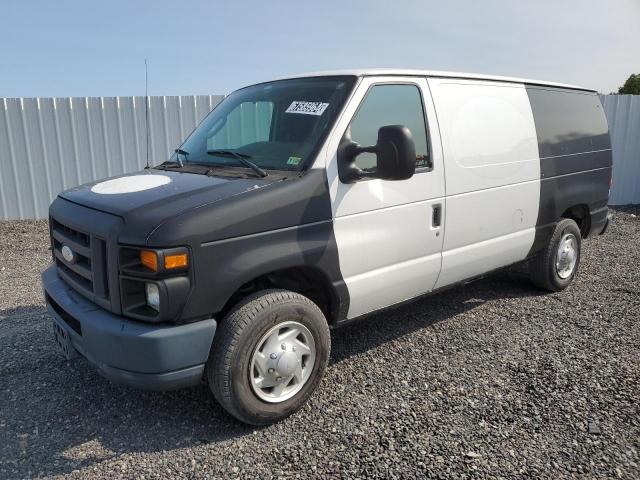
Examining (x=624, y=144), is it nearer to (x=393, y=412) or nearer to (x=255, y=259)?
(x=393, y=412)

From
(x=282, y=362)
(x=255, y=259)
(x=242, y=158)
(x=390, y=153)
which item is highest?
(x=390, y=153)

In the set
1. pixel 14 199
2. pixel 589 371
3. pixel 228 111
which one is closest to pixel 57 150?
pixel 14 199

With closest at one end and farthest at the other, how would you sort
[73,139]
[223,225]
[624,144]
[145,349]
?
[145,349] → [223,225] → [73,139] → [624,144]

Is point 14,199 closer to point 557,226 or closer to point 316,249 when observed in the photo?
point 316,249

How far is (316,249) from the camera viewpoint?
125 inches

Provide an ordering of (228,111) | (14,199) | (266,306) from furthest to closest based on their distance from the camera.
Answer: (14,199) → (228,111) → (266,306)

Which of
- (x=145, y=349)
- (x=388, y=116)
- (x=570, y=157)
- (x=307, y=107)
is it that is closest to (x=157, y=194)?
(x=145, y=349)

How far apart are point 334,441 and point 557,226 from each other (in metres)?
3.59

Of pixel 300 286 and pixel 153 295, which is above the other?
pixel 153 295

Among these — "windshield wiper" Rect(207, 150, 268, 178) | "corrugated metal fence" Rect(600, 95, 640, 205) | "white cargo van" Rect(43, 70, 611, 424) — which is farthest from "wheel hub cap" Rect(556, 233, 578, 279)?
"corrugated metal fence" Rect(600, 95, 640, 205)

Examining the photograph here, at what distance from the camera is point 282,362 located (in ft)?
10.1

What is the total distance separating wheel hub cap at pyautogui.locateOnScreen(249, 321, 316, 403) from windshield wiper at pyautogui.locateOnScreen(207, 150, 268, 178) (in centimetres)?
98

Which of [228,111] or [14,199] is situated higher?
[228,111]

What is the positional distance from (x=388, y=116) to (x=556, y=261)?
2925 mm
